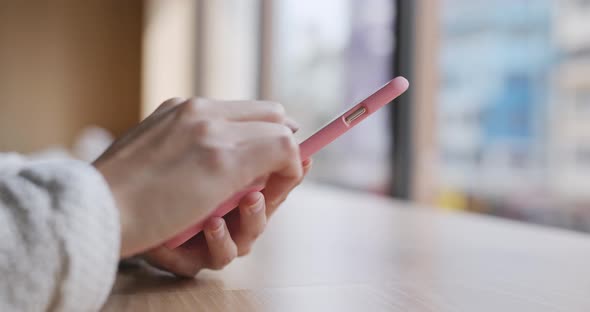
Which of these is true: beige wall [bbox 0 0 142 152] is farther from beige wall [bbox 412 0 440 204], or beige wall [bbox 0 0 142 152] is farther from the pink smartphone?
the pink smartphone

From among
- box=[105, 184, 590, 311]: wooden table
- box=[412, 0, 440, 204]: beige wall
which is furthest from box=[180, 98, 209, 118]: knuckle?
box=[412, 0, 440, 204]: beige wall

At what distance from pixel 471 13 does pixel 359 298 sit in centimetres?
132

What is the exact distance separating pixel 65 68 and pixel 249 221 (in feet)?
17.5

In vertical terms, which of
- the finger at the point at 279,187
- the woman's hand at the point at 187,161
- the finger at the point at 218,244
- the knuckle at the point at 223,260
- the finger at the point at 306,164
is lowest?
the knuckle at the point at 223,260

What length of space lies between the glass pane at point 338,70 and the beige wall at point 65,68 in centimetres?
291

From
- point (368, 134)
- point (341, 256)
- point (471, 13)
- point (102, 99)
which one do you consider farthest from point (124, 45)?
point (341, 256)

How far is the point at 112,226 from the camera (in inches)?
12.8

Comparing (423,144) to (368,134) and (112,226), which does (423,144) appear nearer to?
(368,134)

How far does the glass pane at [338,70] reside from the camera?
1.92m

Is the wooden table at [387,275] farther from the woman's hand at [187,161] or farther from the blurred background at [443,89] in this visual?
the blurred background at [443,89]

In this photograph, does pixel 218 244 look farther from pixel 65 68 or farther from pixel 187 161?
pixel 65 68

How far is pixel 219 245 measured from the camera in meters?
0.47

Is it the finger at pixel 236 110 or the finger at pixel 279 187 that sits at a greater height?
the finger at pixel 236 110

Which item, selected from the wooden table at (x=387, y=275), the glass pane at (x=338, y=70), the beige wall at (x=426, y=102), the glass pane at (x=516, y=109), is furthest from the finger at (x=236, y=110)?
the glass pane at (x=338, y=70)
